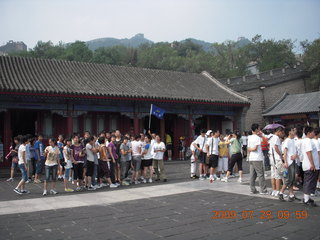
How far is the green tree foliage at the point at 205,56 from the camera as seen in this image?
44.9 m

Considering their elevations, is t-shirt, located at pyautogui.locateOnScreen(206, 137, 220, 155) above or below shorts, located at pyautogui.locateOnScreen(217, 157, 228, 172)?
above

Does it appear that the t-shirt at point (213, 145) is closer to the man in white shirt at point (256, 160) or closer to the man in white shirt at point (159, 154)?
the man in white shirt at point (159, 154)

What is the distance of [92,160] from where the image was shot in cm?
959

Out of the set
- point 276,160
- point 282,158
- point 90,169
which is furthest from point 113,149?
point 282,158

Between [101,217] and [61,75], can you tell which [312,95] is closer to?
[61,75]

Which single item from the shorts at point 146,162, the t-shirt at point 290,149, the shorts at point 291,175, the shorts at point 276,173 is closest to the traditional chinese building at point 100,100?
the shorts at point 146,162

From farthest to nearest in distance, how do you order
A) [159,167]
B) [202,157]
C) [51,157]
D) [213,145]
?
1. [202,157]
2. [159,167]
3. [213,145]
4. [51,157]

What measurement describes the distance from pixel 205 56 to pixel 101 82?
138ft

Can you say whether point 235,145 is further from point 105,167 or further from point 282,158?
point 105,167

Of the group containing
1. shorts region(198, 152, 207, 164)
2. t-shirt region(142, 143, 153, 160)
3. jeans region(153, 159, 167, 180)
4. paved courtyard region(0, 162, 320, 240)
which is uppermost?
t-shirt region(142, 143, 153, 160)

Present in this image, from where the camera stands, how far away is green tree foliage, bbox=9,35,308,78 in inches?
1767

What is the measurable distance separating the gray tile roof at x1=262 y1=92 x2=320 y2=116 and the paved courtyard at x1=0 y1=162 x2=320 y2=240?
54.7 feet

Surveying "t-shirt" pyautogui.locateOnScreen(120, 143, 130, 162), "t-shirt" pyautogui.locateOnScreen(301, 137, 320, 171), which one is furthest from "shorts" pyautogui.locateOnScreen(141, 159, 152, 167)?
"t-shirt" pyautogui.locateOnScreen(301, 137, 320, 171)

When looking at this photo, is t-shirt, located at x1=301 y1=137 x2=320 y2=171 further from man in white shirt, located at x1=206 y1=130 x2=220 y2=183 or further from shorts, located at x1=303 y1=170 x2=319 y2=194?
man in white shirt, located at x1=206 y1=130 x2=220 y2=183
